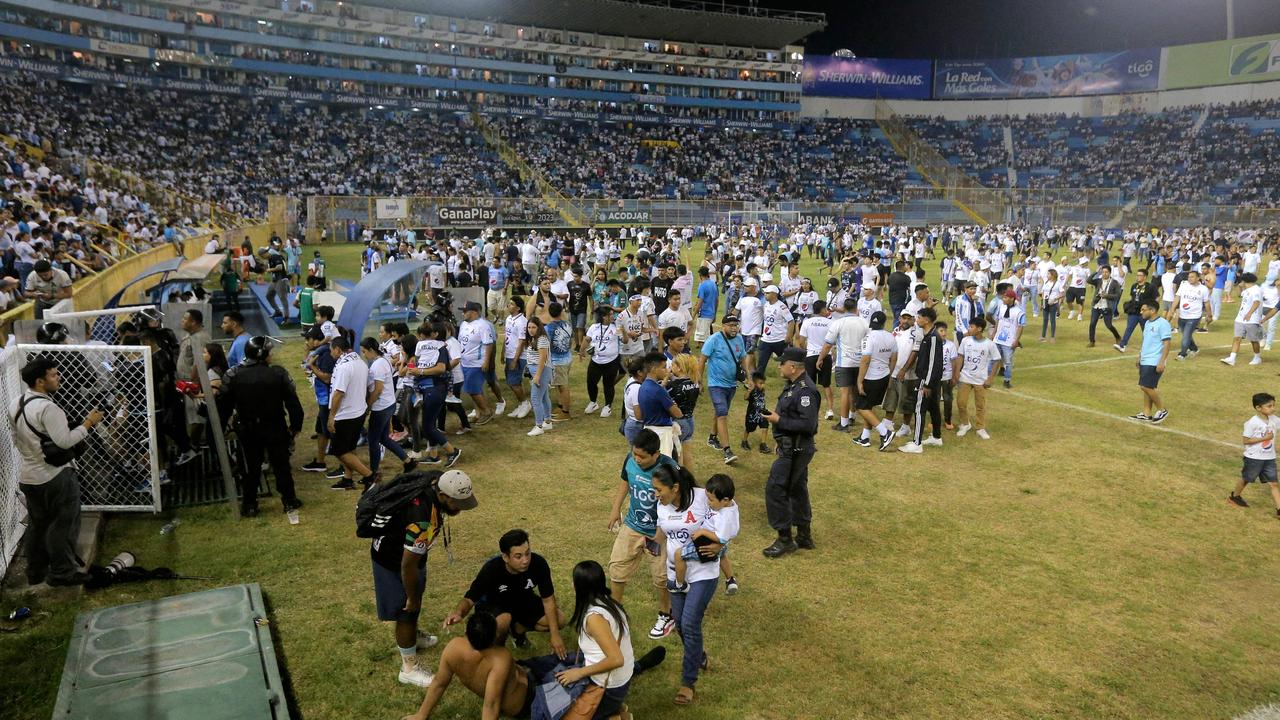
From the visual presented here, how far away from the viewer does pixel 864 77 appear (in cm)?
7681

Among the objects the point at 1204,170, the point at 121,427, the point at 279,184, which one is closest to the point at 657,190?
the point at 279,184

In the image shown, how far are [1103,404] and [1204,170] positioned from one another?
189 feet

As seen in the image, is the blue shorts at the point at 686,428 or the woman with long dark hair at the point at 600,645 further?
the blue shorts at the point at 686,428

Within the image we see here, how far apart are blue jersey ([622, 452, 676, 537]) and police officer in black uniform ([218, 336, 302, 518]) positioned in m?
3.90

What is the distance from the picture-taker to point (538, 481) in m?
9.16

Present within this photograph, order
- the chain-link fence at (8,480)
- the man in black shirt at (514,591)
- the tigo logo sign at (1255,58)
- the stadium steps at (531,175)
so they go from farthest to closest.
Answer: the tigo logo sign at (1255,58) → the stadium steps at (531,175) → the chain-link fence at (8,480) → the man in black shirt at (514,591)

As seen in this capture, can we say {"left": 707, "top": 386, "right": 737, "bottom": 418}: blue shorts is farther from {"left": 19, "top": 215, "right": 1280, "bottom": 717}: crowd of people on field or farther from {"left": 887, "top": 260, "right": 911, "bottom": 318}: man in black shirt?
{"left": 887, "top": 260, "right": 911, "bottom": 318}: man in black shirt

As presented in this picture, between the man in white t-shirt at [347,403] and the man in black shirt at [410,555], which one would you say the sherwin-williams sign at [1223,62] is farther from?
the man in black shirt at [410,555]

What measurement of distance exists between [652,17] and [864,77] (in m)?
23.9

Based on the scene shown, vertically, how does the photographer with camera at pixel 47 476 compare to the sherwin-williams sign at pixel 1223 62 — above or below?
below

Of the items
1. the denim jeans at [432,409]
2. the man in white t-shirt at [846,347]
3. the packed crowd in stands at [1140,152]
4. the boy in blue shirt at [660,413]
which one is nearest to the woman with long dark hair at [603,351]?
the denim jeans at [432,409]

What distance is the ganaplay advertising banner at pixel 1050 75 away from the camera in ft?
221

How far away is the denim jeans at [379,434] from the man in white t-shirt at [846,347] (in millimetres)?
5873

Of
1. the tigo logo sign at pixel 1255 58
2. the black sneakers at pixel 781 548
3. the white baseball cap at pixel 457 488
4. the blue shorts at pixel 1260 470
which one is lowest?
the black sneakers at pixel 781 548
